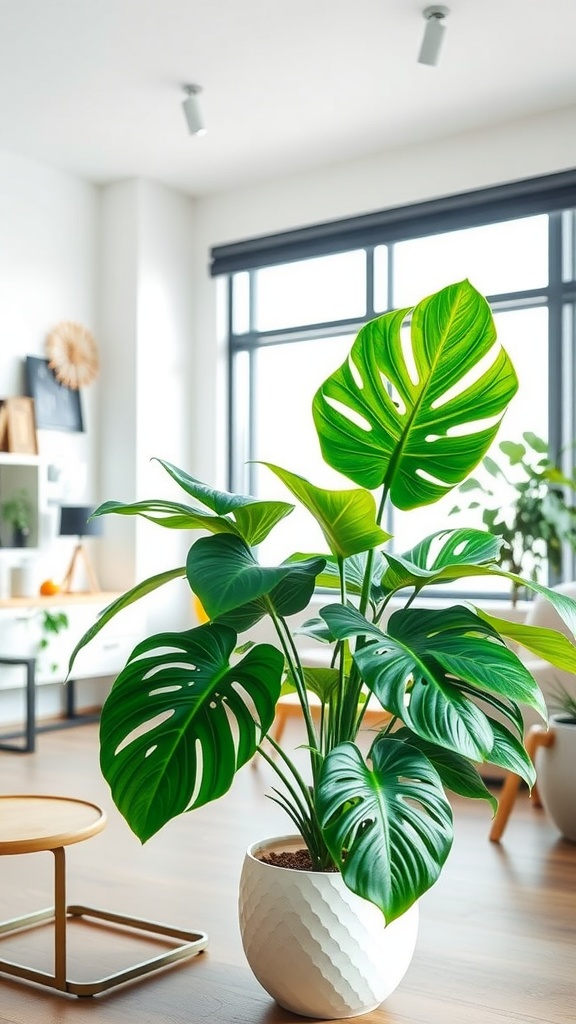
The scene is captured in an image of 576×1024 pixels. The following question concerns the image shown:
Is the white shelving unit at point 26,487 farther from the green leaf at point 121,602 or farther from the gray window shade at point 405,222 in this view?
the green leaf at point 121,602

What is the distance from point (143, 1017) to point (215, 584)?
37.9 inches

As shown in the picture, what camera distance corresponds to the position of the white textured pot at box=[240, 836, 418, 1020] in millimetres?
2031

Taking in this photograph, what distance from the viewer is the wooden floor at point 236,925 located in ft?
7.16

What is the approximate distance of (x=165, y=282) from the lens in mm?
6617

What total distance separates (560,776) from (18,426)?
355 cm

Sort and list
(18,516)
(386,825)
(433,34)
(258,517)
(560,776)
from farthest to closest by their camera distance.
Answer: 1. (18,516)
2. (433,34)
3. (560,776)
4. (258,517)
5. (386,825)

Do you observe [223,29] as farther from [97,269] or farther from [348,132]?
[97,269]

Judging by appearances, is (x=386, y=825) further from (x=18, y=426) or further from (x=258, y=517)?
(x=18, y=426)

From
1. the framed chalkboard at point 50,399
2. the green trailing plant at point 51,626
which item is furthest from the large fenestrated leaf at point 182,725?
the framed chalkboard at point 50,399

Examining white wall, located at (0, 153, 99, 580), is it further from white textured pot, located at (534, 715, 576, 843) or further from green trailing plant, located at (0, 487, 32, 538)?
white textured pot, located at (534, 715, 576, 843)

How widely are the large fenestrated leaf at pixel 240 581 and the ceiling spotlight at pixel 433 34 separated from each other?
10.2 ft

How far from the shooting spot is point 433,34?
4.38 metres

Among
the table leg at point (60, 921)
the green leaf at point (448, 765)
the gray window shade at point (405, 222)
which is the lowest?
the table leg at point (60, 921)

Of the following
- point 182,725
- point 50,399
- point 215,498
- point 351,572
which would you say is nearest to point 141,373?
point 50,399
